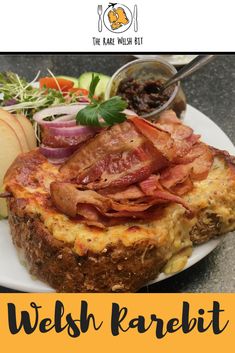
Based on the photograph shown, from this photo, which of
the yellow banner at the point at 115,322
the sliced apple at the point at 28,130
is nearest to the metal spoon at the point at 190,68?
the sliced apple at the point at 28,130

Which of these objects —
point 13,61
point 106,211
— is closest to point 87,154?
point 106,211

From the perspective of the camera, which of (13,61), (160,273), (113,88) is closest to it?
(160,273)

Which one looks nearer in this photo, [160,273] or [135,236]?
[135,236]

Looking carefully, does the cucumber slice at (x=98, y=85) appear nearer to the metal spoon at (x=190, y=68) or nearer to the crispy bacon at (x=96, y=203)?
the metal spoon at (x=190, y=68)
